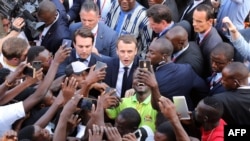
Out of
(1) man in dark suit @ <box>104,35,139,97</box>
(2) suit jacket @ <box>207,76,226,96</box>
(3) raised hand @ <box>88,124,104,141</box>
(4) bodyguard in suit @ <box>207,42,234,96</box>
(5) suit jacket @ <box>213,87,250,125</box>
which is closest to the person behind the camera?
(3) raised hand @ <box>88,124,104,141</box>

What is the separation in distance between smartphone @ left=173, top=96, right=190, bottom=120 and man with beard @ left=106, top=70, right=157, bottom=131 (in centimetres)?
37

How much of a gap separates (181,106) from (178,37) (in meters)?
1.57

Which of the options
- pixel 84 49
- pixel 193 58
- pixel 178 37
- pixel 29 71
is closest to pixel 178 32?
pixel 178 37

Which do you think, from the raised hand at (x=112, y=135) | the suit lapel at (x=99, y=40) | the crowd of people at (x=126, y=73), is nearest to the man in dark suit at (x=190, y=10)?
the crowd of people at (x=126, y=73)

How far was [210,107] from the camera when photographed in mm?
6172

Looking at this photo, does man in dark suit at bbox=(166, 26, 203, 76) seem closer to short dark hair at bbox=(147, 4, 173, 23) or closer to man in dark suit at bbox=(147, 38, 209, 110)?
man in dark suit at bbox=(147, 38, 209, 110)

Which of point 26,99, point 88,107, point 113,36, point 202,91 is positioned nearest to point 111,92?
point 88,107

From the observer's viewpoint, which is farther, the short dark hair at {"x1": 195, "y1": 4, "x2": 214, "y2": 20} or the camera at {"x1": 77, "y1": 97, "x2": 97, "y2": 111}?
the short dark hair at {"x1": 195, "y1": 4, "x2": 214, "y2": 20}

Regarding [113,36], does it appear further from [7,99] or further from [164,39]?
[7,99]

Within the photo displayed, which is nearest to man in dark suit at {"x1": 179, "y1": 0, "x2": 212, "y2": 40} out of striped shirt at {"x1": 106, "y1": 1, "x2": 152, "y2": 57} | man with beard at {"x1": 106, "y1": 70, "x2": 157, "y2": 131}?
striped shirt at {"x1": 106, "y1": 1, "x2": 152, "y2": 57}

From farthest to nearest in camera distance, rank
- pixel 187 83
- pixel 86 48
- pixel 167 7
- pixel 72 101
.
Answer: pixel 167 7
pixel 86 48
pixel 187 83
pixel 72 101

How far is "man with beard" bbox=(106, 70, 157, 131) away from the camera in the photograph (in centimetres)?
669

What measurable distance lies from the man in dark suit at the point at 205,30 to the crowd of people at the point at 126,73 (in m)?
0.01

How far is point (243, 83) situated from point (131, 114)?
1.24 meters
